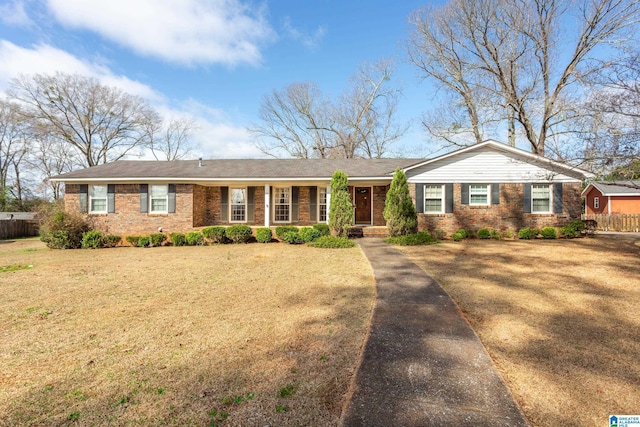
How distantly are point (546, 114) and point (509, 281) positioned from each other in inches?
682

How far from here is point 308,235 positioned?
489 inches

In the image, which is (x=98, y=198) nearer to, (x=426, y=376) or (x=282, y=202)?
(x=282, y=202)

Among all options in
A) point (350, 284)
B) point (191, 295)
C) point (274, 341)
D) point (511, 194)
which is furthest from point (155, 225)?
point (511, 194)

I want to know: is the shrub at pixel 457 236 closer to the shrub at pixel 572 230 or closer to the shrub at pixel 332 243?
the shrub at pixel 572 230

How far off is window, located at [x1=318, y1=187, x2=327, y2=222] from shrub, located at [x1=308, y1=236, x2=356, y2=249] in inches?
156

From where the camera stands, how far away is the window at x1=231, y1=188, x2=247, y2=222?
15.9 metres

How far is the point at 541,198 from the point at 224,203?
15016 mm

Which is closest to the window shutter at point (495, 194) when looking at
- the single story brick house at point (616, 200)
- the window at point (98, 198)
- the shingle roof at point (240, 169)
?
the shingle roof at point (240, 169)

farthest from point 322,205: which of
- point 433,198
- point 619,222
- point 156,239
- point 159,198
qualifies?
point 619,222

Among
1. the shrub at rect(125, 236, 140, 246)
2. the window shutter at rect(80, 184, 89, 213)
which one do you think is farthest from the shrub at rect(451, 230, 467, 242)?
the window shutter at rect(80, 184, 89, 213)

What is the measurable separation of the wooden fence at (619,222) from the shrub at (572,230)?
967 centimetres

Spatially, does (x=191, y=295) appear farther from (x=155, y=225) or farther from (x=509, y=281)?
(x=155, y=225)

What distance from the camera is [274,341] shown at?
12.1 ft

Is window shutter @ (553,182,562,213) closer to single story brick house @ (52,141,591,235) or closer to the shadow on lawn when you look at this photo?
single story brick house @ (52,141,591,235)
